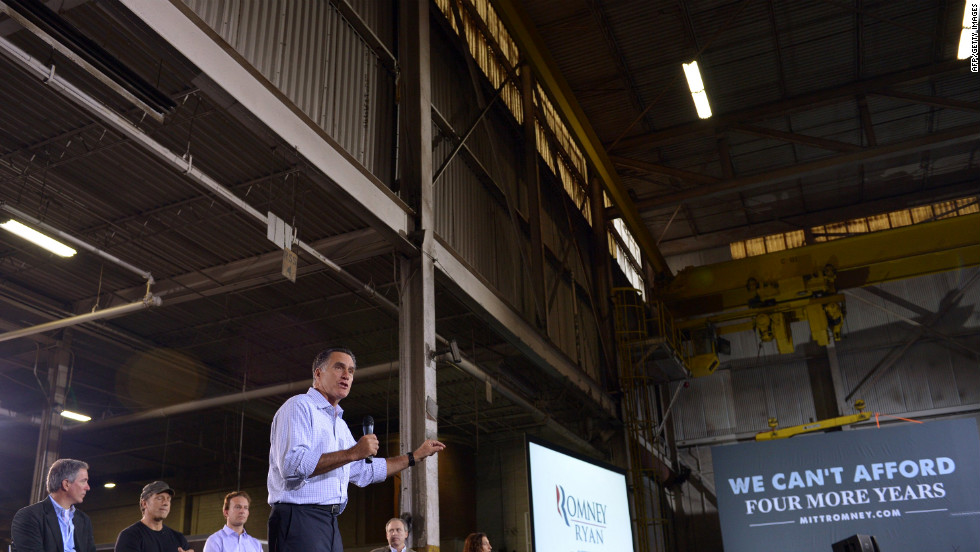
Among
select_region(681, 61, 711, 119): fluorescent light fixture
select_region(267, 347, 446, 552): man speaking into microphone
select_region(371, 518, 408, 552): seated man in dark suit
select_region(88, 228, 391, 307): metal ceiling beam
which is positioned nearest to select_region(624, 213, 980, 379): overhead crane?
select_region(681, 61, 711, 119): fluorescent light fixture

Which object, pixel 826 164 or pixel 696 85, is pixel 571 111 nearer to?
pixel 696 85

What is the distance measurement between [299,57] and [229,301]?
715 cm

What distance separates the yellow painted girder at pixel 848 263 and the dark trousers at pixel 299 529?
19.1m

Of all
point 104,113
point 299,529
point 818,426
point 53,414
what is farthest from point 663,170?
point 299,529

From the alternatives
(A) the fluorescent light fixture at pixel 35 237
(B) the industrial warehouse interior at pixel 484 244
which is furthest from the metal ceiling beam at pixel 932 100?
(A) the fluorescent light fixture at pixel 35 237

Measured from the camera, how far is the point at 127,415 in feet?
59.5

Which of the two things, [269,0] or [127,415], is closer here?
[269,0]

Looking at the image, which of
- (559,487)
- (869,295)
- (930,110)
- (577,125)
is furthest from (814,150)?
(559,487)

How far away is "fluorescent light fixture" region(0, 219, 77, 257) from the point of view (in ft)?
31.1

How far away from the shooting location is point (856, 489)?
746 inches

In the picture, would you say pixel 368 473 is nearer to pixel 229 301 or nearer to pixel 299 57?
pixel 299 57

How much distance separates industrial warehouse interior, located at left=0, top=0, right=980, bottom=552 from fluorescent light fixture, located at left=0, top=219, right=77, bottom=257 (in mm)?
→ 111

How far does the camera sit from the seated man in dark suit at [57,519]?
6.40 meters

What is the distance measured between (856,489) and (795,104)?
33.9 ft
